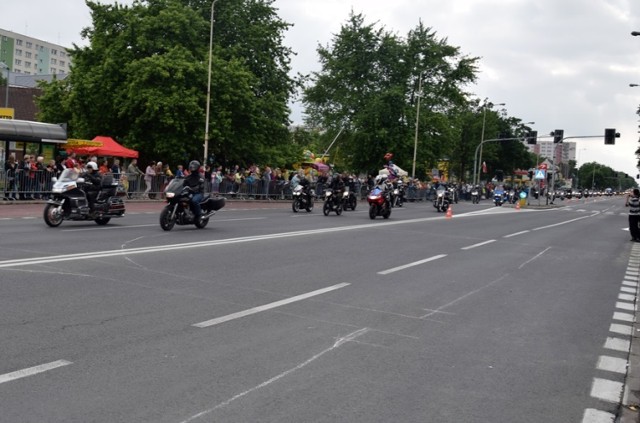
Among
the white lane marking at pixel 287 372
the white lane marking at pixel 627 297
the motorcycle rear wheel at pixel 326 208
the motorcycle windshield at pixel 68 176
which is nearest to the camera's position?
the white lane marking at pixel 287 372

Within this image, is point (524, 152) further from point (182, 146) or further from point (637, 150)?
point (182, 146)

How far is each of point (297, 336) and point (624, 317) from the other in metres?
4.39

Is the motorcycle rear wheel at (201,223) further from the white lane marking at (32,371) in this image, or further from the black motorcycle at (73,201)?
the white lane marking at (32,371)

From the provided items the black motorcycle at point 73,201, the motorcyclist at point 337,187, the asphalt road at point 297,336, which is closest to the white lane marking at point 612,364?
the asphalt road at point 297,336

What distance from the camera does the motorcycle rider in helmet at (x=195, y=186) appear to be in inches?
666

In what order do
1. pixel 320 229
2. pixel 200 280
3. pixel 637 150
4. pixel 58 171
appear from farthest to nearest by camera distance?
pixel 637 150
pixel 58 171
pixel 320 229
pixel 200 280

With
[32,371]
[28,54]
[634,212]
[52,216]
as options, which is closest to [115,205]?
[52,216]

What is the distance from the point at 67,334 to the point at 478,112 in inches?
4016

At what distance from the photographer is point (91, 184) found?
55.3 feet

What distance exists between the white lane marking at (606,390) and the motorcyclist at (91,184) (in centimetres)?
1357

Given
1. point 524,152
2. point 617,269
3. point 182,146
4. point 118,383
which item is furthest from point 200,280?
point 524,152

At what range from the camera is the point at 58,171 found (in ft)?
82.8

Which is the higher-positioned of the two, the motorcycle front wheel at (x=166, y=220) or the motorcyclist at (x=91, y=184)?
the motorcyclist at (x=91, y=184)

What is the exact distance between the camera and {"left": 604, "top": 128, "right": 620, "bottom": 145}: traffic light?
46.6m
